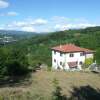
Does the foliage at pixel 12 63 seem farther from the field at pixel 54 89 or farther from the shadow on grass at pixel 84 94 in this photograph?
the shadow on grass at pixel 84 94

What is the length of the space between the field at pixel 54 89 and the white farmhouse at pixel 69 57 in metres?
26.9

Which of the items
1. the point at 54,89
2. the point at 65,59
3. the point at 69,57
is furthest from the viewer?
the point at 69,57

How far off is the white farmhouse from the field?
88.2ft

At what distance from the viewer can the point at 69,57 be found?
60.6 meters

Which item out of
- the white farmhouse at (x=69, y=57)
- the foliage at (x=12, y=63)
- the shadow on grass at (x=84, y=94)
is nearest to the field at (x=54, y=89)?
the shadow on grass at (x=84, y=94)

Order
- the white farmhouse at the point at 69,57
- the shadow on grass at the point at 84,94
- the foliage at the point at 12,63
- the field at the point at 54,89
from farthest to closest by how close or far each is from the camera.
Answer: the white farmhouse at the point at 69,57 < the foliage at the point at 12,63 < the shadow on grass at the point at 84,94 < the field at the point at 54,89

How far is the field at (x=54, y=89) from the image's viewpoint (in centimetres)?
2127

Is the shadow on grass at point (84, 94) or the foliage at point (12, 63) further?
the foliage at point (12, 63)

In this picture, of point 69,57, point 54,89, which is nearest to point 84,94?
point 54,89

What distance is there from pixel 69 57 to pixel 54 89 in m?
36.8

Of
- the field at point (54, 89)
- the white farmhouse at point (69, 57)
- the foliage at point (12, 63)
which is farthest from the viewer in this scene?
the white farmhouse at point (69, 57)

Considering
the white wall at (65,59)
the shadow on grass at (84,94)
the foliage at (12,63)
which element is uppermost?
the foliage at (12,63)

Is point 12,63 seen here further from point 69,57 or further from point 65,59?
point 69,57

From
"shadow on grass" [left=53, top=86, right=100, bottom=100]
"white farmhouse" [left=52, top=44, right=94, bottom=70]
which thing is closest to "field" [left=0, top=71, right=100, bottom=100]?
"shadow on grass" [left=53, top=86, right=100, bottom=100]
